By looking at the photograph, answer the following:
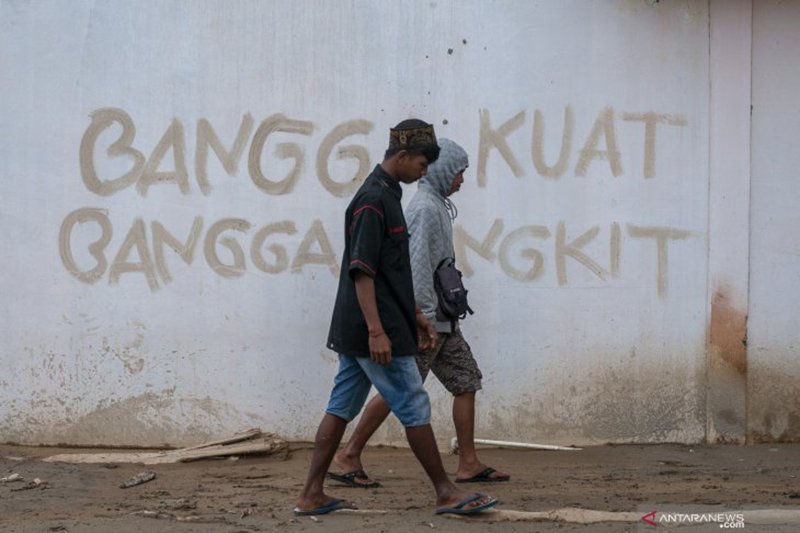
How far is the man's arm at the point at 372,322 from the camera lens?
16.0 ft

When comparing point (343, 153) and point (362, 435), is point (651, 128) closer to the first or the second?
point (343, 153)

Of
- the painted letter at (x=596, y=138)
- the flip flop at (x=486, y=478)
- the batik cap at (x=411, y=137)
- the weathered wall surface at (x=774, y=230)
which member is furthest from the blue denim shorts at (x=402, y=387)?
the weathered wall surface at (x=774, y=230)

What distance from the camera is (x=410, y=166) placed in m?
5.10

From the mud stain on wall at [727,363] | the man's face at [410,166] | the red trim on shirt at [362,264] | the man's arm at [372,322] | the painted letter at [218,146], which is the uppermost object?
the painted letter at [218,146]

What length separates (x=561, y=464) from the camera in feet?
21.2

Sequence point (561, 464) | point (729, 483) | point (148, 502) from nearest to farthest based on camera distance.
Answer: point (148, 502) < point (729, 483) < point (561, 464)

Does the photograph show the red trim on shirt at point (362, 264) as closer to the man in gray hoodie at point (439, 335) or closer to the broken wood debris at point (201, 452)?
the man in gray hoodie at point (439, 335)

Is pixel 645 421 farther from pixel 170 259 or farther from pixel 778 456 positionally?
pixel 170 259

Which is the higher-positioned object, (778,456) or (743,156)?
(743,156)

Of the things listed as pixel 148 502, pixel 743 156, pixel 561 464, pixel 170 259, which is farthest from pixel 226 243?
pixel 743 156

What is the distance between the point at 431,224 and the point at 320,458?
1.23m

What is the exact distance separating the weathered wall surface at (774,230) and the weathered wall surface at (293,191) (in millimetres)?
358

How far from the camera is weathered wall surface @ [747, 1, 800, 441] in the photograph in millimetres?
6816

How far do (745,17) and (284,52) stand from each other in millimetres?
2568
